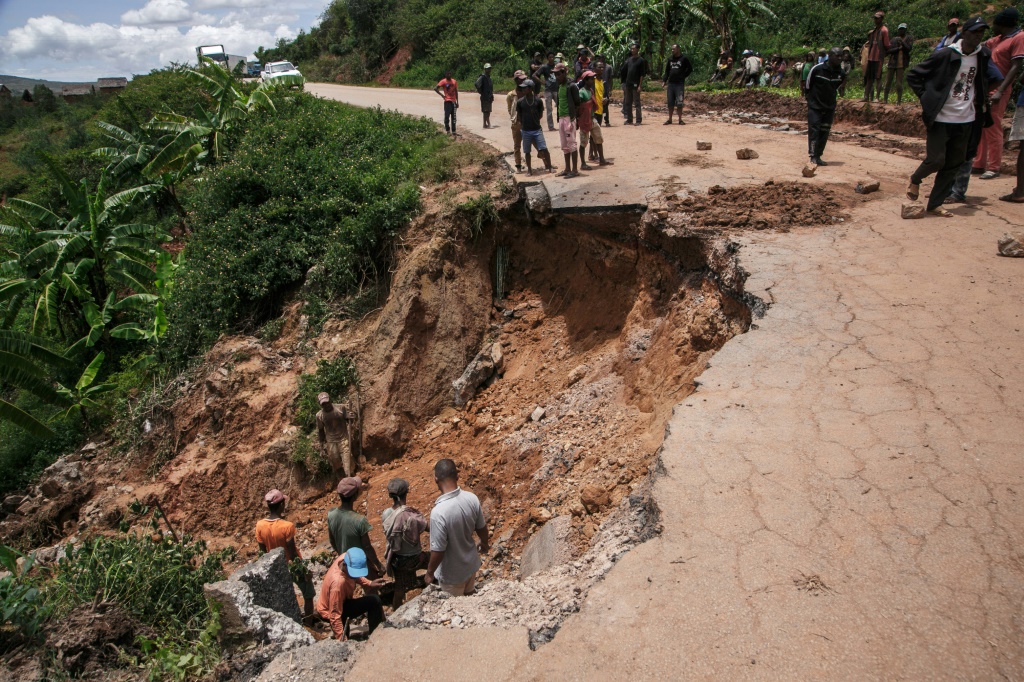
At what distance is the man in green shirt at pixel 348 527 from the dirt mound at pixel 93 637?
55.7 inches

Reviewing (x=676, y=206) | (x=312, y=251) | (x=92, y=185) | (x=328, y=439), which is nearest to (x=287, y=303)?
(x=312, y=251)

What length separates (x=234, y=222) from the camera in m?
10.6

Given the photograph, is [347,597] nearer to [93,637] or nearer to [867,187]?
[93,637]

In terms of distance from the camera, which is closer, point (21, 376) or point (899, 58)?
Result: point (21, 376)

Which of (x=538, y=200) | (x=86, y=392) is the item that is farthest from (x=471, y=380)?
(x=86, y=392)

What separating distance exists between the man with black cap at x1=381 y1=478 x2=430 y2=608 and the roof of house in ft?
149

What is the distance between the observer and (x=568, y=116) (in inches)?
382

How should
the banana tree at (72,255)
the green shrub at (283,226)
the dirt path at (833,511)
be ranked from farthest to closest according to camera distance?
the banana tree at (72,255) → the green shrub at (283,226) → the dirt path at (833,511)

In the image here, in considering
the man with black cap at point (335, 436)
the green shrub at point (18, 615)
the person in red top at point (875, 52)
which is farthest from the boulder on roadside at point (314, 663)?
the person in red top at point (875, 52)

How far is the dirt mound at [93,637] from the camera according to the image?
4129mm

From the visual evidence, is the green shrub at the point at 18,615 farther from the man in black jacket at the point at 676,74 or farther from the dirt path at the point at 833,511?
the man in black jacket at the point at 676,74

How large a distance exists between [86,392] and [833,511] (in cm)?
1123

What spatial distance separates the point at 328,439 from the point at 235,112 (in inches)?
401

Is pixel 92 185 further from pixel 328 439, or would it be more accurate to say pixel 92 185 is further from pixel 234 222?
pixel 328 439
